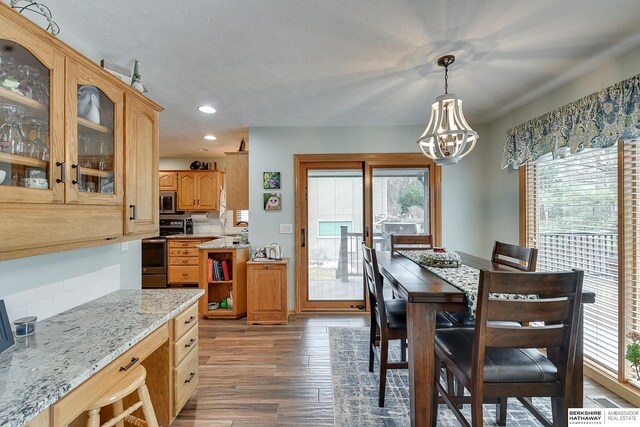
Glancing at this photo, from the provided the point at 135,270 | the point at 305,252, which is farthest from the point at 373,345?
the point at 135,270

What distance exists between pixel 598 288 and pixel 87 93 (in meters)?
3.78

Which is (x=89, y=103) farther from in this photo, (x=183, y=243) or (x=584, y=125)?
(x=183, y=243)

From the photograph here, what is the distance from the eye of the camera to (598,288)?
2238 mm

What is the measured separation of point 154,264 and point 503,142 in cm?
559

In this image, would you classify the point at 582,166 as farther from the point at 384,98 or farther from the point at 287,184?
the point at 287,184

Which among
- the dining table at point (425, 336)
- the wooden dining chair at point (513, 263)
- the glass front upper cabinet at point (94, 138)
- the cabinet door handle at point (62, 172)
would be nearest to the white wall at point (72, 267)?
the cabinet door handle at point (62, 172)

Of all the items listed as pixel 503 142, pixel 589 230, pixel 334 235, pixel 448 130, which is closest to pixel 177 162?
pixel 334 235

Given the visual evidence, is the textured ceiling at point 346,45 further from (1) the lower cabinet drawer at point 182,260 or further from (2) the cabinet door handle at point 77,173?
(1) the lower cabinet drawer at point 182,260

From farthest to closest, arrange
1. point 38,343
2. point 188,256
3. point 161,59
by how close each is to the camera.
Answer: point 188,256
point 161,59
point 38,343

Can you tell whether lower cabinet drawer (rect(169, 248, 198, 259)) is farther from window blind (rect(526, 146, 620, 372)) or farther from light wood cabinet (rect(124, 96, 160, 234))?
window blind (rect(526, 146, 620, 372))

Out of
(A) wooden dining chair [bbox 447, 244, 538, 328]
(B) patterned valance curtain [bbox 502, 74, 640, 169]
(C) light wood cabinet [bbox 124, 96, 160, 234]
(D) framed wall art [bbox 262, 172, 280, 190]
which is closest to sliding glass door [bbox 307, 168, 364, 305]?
(D) framed wall art [bbox 262, 172, 280, 190]

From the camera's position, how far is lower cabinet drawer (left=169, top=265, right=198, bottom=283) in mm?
4883

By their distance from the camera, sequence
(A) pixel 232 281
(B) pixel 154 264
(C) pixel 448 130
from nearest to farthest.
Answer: (C) pixel 448 130, (A) pixel 232 281, (B) pixel 154 264

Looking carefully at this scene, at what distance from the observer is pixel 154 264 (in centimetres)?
478
